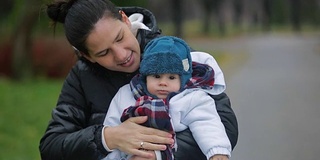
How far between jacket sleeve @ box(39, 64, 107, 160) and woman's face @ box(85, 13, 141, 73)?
157 millimetres

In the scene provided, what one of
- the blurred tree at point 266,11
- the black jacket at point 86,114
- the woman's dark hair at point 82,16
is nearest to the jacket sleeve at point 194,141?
the black jacket at point 86,114

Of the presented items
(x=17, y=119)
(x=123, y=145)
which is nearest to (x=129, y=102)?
(x=123, y=145)

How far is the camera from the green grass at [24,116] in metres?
7.47

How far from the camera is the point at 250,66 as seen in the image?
574 inches

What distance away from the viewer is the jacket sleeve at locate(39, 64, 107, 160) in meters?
2.06

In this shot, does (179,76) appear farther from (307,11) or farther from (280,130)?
(307,11)

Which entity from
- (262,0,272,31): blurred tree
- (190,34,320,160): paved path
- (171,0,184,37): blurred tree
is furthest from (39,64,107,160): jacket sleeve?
(171,0,184,37): blurred tree

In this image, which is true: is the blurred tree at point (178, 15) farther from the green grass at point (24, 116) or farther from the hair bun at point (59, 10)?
the hair bun at point (59, 10)

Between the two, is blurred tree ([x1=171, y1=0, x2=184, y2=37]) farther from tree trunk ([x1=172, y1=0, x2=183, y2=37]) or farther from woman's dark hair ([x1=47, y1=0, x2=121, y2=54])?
woman's dark hair ([x1=47, y1=0, x2=121, y2=54])

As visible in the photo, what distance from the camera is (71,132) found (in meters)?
2.14

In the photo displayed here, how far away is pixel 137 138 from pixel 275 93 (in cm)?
837

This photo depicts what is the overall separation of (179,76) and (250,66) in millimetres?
12675

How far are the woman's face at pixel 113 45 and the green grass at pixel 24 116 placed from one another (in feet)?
16.2

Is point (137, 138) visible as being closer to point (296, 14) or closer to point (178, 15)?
point (178, 15)
